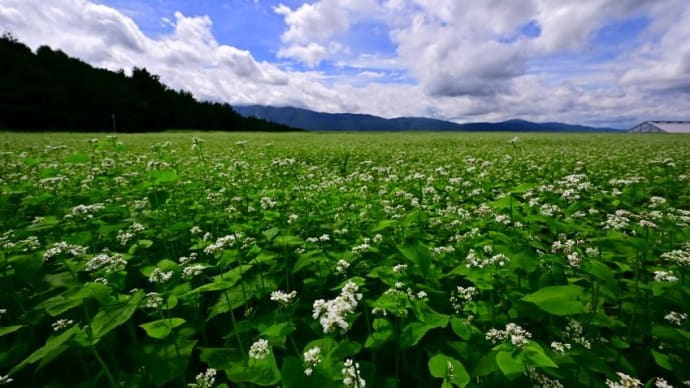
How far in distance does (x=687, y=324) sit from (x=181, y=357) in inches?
154

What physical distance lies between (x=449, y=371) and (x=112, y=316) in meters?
2.28

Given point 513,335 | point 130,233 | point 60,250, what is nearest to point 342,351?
point 513,335

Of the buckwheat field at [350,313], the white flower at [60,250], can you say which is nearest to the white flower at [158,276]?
the buckwheat field at [350,313]

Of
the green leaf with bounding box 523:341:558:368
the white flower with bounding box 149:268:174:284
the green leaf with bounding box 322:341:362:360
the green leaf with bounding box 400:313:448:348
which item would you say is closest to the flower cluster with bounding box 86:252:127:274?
the white flower with bounding box 149:268:174:284

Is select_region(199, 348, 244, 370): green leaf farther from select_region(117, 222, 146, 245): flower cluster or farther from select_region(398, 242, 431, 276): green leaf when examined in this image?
select_region(117, 222, 146, 245): flower cluster

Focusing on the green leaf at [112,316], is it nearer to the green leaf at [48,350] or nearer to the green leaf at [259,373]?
the green leaf at [48,350]

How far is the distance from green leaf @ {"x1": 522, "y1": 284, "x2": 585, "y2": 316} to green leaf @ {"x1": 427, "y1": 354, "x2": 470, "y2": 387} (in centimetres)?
60

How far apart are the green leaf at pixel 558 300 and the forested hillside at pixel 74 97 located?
6143 cm

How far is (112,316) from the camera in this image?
2145 millimetres

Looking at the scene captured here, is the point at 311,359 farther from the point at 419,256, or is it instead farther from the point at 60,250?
the point at 60,250

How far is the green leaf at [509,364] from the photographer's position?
169 centimetres

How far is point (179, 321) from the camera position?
91.9 inches

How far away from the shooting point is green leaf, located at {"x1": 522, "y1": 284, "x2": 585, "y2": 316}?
1.91 metres

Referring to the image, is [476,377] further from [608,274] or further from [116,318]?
[116,318]
